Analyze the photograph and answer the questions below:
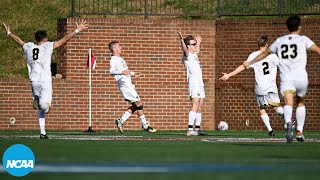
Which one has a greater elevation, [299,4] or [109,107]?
[299,4]

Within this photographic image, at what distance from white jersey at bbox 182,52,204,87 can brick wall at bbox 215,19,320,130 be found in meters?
7.13

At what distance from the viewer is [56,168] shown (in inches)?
440

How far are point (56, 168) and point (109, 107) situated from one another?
18873mm

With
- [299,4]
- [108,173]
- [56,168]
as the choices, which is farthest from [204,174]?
[299,4]

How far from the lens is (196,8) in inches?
1271

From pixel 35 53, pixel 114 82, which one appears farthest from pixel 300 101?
pixel 114 82

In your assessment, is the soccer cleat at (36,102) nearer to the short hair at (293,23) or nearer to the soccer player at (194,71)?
the soccer player at (194,71)

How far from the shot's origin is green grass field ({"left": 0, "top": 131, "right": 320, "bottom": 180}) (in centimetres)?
1032

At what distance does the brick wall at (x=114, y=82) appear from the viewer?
29.9 metres

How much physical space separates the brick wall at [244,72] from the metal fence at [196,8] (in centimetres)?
83

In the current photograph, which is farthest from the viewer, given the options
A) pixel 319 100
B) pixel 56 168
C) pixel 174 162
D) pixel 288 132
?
pixel 319 100

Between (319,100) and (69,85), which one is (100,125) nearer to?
(69,85)

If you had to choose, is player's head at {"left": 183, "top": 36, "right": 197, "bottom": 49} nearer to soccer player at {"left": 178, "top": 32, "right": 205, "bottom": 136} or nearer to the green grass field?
soccer player at {"left": 178, "top": 32, "right": 205, "bottom": 136}

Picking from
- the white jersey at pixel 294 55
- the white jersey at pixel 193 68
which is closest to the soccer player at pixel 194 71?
the white jersey at pixel 193 68
